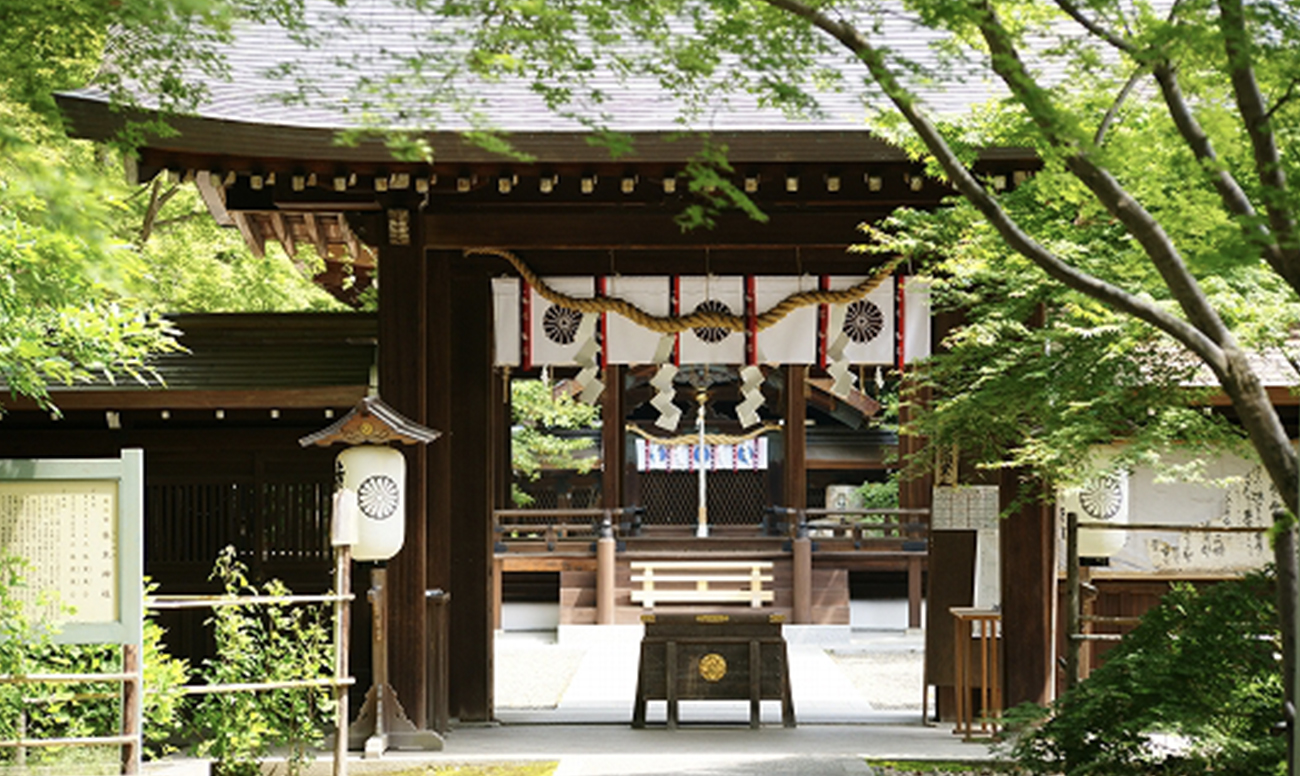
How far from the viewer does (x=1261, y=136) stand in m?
5.27

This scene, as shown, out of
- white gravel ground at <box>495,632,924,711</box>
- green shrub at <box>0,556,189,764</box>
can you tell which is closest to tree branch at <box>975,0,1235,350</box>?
green shrub at <box>0,556,189,764</box>

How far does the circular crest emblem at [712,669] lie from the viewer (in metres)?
11.3

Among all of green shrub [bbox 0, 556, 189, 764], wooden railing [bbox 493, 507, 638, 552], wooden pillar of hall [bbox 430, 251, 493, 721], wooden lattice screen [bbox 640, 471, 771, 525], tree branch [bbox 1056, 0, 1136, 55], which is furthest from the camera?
wooden lattice screen [bbox 640, 471, 771, 525]

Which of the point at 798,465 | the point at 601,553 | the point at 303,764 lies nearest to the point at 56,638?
the point at 303,764

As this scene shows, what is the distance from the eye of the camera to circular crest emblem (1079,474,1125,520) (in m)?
10.2

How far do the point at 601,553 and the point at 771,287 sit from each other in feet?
36.7

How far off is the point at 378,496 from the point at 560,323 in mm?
2488

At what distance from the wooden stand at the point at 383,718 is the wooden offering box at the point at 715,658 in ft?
6.61

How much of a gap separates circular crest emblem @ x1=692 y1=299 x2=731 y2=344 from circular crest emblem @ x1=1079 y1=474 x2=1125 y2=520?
2988 millimetres

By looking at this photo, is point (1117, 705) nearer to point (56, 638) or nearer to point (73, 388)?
point (56, 638)

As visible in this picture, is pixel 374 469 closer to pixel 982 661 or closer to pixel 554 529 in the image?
pixel 982 661

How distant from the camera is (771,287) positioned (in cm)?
1127

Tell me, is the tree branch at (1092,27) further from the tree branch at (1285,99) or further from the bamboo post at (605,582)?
the bamboo post at (605,582)

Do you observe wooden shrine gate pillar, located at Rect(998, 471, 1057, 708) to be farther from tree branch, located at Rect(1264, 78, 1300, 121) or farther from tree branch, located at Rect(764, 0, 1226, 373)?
tree branch, located at Rect(1264, 78, 1300, 121)
